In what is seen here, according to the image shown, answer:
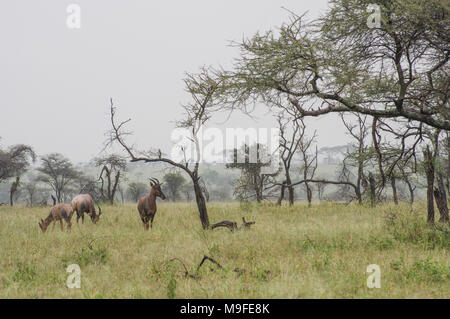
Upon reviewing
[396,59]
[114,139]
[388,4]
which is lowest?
[114,139]

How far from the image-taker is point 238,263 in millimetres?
5922

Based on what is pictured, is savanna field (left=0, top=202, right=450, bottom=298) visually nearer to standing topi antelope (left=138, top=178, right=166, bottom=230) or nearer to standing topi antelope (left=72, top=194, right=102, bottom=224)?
standing topi antelope (left=138, top=178, right=166, bottom=230)

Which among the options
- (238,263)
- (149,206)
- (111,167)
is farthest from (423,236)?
(111,167)

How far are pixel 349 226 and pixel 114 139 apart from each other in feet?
27.1

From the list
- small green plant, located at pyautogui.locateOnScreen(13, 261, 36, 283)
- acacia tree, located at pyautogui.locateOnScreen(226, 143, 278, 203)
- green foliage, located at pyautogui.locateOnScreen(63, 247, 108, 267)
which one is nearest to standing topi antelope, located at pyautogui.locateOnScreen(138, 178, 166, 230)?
green foliage, located at pyautogui.locateOnScreen(63, 247, 108, 267)

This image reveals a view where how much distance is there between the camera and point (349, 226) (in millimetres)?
9008

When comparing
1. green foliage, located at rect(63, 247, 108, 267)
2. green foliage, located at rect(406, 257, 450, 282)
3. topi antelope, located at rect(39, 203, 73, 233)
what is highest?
topi antelope, located at rect(39, 203, 73, 233)

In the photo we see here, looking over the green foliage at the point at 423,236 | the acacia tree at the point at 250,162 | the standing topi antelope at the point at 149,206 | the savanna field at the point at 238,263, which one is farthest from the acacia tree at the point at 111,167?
the acacia tree at the point at 250,162

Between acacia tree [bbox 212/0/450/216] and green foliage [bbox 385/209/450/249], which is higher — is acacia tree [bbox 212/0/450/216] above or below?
above

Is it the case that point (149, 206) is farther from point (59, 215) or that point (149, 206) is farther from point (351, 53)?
point (351, 53)

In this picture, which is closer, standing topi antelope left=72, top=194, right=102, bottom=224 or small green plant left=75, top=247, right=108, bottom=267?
small green plant left=75, top=247, right=108, bottom=267

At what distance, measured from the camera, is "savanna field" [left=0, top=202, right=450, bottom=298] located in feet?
14.5
